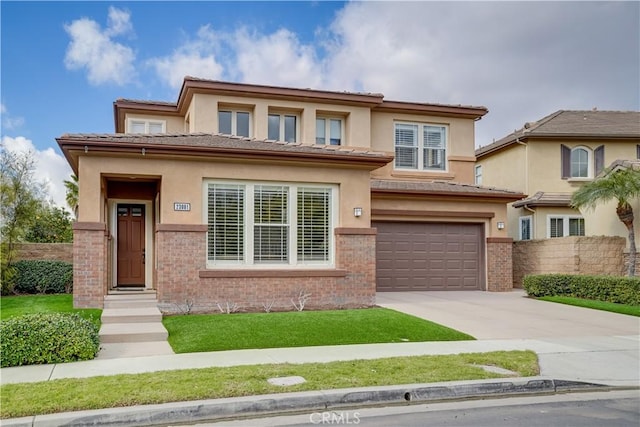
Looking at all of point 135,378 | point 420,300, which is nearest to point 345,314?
point 420,300

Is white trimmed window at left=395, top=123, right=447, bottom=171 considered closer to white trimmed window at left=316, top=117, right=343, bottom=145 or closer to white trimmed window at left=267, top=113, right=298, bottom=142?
white trimmed window at left=316, top=117, right=343, bottom=145

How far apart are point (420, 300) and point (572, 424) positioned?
1034cm

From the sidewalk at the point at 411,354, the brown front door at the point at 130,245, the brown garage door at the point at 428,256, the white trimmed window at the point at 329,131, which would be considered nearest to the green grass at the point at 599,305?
the brown garage door at the point at 428,256

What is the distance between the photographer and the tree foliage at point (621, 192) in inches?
707

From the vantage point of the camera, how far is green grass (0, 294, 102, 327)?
493 inches

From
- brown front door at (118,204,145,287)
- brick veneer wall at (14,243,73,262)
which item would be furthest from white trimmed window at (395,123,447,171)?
brick veneer wall at (14,243,73,262)

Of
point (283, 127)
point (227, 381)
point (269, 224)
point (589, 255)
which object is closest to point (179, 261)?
point (269, 224)

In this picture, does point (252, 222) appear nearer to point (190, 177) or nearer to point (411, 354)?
point (190, 177)

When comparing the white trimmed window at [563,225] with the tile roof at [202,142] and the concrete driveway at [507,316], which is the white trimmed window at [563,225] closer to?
the concrete driveway at [507,316]

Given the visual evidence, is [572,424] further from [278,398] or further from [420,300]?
[420,300]

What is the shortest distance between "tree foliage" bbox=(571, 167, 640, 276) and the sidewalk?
8.26 meters

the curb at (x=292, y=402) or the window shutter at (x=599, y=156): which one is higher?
the window shutter at (x=599, y=156)

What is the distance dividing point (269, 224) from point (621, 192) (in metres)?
11.7

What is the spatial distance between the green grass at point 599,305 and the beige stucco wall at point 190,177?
22.2 feet
